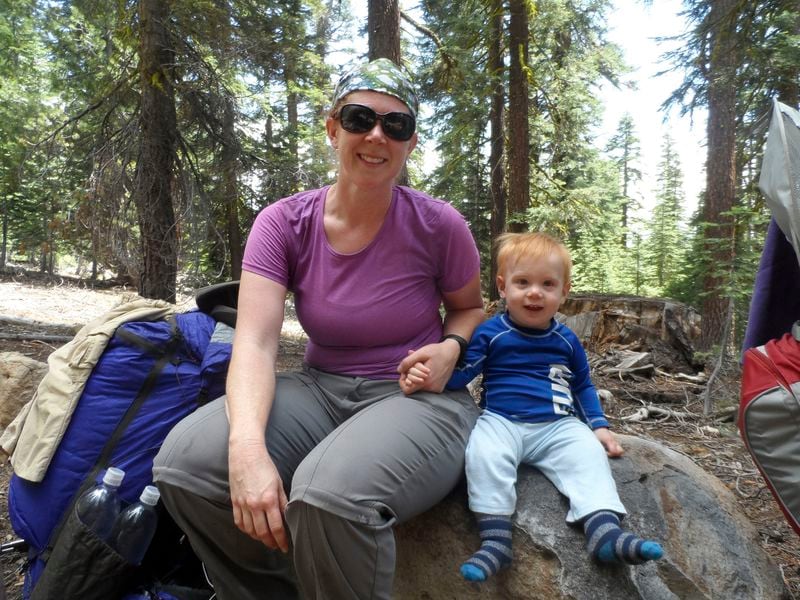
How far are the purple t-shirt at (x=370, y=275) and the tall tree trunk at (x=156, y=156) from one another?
5.37 meters

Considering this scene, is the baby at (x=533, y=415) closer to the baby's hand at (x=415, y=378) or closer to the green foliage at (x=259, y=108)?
the baby's hand at (x=415, y=378)

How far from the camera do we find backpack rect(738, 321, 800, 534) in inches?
75.1

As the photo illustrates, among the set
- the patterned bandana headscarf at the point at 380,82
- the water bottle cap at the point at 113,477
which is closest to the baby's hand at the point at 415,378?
the patterned bandana headscarf at the point at 380,82

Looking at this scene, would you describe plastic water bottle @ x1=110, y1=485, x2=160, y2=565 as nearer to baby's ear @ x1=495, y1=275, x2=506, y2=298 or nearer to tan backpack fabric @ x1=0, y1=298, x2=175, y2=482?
tan backpack fabric @ x1=0, y1=298, x2=175, y2=482

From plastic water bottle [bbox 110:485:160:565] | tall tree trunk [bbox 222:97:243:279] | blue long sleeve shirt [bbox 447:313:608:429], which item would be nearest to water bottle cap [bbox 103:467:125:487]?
plastic water bottle [bbox 110:485:160:565]

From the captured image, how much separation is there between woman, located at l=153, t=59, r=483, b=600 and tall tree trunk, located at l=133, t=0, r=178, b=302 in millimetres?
5412

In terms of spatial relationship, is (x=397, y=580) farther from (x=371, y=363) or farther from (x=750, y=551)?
(x=750, y=551)

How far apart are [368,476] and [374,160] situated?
46.1 inches

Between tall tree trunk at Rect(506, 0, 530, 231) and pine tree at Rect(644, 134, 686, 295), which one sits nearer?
tall tree trunk at Rect(506, 0, 530, 231)

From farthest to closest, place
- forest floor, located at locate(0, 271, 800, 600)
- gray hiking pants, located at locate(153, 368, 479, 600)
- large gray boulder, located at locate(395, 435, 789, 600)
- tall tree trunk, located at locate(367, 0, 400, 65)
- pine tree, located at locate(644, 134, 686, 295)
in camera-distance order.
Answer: pine tree, located at locate(644, 134, 686, 295) < tall tree trunk, located at locate(367, 0, 400, 65) < forest floor, located at locate(0, 271, 800, 600) < large gray boulder, located at locate(395, 435, 789, 600) < gray hiking pants, located at locate(153, 368, 479, 600)

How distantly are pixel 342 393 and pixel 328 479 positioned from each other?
2.00 feet

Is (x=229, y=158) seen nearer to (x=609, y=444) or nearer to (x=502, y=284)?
(x=502, y=284)

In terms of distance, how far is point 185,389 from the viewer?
2365mm

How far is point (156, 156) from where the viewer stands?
277 inches
